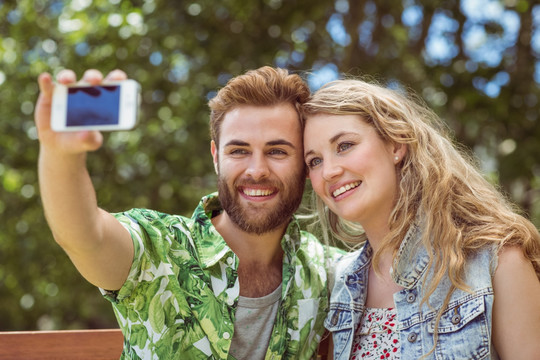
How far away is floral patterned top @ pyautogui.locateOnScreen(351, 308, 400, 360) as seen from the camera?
2521 millimetres

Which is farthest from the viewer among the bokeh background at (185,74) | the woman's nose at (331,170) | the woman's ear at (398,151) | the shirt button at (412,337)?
the bokeh background at (185,74)

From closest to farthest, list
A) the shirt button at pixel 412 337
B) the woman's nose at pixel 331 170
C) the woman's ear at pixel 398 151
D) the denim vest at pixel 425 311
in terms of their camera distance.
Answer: the denim vest at pixel 425 311, the shirt button at pixel 412 337, the woman's nose at pixel 331 170, the woman's ear at pixel 398 151

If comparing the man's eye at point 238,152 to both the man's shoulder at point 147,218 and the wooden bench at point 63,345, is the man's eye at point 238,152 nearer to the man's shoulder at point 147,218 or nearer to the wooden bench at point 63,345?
the man's shoulder at point 147,218

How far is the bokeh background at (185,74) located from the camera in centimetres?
534

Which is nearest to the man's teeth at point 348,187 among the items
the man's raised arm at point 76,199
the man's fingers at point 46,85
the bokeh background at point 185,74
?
the man's raised arm at point 76,199

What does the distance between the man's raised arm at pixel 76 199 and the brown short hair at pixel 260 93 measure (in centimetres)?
99

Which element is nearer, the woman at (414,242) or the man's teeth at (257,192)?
the woman at (414,242)

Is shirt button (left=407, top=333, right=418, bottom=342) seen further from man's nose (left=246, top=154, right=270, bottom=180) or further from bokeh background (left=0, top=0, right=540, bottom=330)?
bokeh background (left=0, top=0, right=540, bottom=330)

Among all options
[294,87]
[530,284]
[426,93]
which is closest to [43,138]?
[294,87]

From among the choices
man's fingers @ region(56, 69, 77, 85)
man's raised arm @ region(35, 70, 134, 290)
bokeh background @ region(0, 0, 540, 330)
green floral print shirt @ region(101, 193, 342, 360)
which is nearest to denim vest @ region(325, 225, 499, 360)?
green floral print shirt @ region(101, 193, 342, 360)

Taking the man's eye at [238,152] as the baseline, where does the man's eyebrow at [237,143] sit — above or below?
above

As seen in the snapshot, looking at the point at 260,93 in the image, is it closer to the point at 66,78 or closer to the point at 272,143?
the point at 272,143

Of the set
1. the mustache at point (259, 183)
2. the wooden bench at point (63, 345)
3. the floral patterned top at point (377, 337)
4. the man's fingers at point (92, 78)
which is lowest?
the wooden bench at point (63, 345)

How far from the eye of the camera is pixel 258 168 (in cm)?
275
